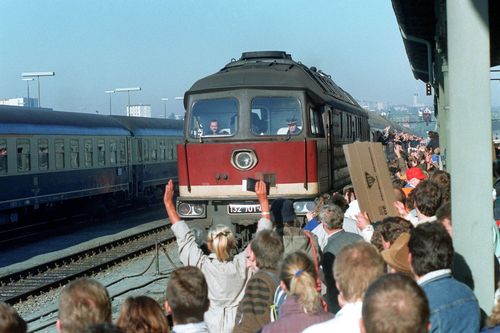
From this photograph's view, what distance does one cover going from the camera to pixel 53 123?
23.0m

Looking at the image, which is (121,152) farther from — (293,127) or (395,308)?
(395,308)

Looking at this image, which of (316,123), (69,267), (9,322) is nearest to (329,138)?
(316,123)

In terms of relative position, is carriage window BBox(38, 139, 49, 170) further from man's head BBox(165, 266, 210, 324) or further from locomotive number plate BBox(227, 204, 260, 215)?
man's head BBox(165, 266, 210, 324)

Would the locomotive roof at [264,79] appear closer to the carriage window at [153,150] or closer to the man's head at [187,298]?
the man's head at [187,298]

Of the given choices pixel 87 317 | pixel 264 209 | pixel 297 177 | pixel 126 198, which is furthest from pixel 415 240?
pixel 126 198

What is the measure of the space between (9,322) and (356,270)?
1.86 m

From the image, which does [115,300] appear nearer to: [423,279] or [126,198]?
[423,279]

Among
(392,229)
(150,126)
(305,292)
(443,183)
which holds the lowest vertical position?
(305,292)

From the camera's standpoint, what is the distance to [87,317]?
4.05m

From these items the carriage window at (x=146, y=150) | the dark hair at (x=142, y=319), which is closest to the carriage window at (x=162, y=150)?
the carriage window at (x=146, y=150)

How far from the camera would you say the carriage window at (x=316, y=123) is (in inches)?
514

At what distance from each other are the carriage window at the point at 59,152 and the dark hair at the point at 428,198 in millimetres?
17497

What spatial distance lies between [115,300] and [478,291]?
7.93 m

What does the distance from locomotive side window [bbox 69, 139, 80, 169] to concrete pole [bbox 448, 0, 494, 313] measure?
20.1m
